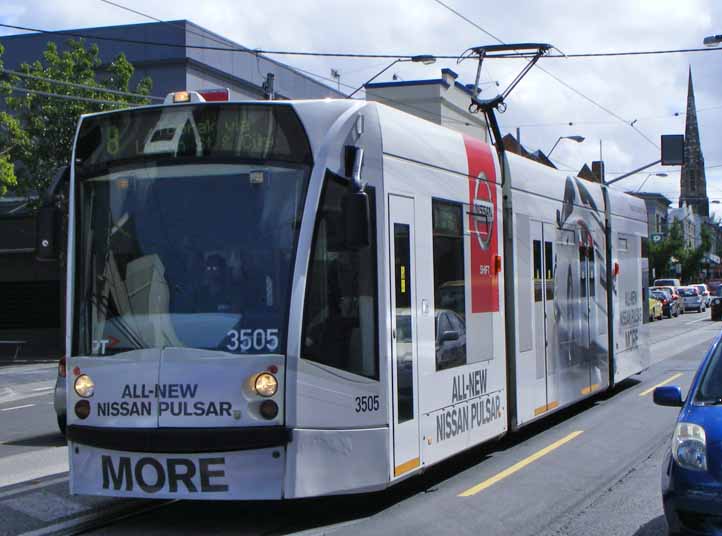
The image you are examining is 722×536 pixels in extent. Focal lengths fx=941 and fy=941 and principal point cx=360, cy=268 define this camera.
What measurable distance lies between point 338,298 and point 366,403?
83cm

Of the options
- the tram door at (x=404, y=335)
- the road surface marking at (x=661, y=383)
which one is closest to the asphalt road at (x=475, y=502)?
the tram door at (x=404, y=335)

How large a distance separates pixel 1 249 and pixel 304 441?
28.7 metres

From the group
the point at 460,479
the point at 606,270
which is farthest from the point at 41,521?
A: the point at 606,270

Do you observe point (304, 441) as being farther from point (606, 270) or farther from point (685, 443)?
point (606, 270)

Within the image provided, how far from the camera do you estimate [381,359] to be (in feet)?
23.6

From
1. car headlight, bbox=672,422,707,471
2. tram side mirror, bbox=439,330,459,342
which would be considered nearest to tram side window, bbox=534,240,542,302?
tram side mirror, bbox=439,330,459,342

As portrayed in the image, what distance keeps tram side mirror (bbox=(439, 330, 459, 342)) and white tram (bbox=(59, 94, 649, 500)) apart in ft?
0.32

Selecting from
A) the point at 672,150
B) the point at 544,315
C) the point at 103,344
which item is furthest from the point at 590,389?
the point at 672,150

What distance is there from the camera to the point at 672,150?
103 feet

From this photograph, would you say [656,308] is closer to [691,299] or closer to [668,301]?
[668,301]

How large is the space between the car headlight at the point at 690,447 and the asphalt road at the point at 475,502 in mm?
1235

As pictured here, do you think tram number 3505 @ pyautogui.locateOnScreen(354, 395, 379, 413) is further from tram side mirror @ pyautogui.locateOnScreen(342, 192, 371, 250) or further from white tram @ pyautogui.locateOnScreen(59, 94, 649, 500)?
tram side mirror @ pyautogui.locateOnScreen(342, 192, 371, 250)

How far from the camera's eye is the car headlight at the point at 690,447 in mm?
5773

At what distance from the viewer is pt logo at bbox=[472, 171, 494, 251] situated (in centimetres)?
931
